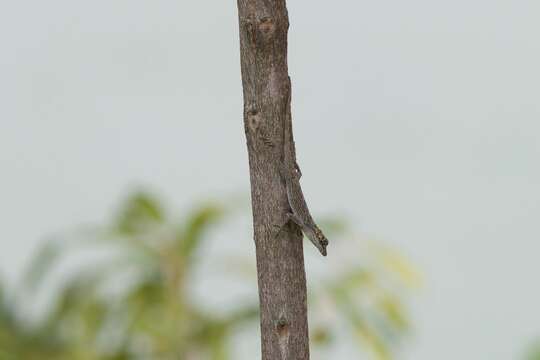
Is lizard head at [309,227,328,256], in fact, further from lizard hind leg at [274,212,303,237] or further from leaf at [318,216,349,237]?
leaf at [318,216,349,237]

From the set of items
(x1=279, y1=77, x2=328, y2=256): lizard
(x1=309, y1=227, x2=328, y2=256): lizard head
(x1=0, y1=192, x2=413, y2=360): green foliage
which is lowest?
(x1=309, y1=227, x2=328, y2=256): lizard head

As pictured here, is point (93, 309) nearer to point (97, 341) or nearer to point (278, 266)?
point (97, 341)

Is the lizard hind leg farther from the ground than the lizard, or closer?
closer

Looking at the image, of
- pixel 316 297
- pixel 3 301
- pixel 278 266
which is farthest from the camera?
pixel 3 301

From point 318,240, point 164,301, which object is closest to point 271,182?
point 318,240

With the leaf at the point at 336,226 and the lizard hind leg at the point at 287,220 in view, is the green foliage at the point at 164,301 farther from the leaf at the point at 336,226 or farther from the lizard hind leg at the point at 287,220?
the lizard hind leg at the point at 287,220

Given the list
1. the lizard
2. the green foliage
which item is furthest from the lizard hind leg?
the green foliage

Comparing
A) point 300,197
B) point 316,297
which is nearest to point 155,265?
point 316,297

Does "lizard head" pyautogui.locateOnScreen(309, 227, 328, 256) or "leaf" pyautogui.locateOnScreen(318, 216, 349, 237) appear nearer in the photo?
"lizard head" pyautogui.locateOnScreen(309, 227, 328, 256)
